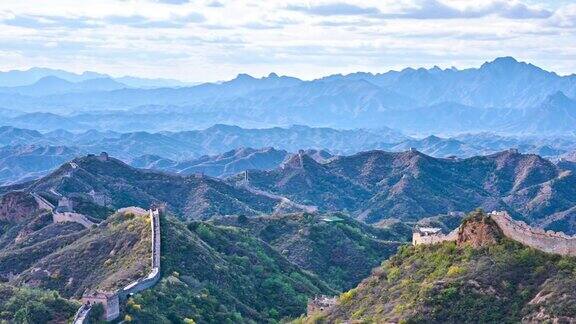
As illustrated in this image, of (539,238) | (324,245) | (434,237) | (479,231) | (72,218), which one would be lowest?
(324,245)

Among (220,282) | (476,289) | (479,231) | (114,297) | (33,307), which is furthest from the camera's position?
(220,282)

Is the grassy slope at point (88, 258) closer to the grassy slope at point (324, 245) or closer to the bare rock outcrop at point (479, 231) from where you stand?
the bare rock outcrop at point (479, 231)

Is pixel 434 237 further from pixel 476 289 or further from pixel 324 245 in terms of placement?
pixel 324 245

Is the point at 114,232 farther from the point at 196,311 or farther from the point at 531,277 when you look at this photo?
the point at 531,277

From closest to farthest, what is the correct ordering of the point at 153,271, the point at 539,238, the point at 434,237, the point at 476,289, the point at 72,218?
the point at 476,289 → the point at 539,238 → the point at 434,237 → the point at 153,271 → the point at 72,218

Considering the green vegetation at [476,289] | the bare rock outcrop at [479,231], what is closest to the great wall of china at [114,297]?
the green vegetation at [476,289]

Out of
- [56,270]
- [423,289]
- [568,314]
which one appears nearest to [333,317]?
[423,289]

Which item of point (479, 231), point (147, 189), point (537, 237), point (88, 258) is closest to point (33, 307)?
point (88, 258)

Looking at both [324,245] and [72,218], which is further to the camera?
[324,245]
